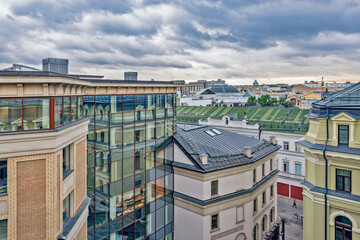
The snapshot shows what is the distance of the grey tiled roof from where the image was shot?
25.7 metres

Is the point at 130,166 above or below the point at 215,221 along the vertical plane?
above

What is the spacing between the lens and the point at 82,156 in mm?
17703

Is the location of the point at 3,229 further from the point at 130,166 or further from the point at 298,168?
the point at 298,168

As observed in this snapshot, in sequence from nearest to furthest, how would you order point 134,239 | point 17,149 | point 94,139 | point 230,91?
point 17,149 < point 94,139 < point 134,239 < point 230,91

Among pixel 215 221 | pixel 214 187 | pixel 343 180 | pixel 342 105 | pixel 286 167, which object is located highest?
pixel 342 105

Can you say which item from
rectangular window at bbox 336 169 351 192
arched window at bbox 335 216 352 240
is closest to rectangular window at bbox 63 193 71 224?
rectangular window at bbox 336 169 351 192

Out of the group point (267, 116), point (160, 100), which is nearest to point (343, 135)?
point (160, 100)

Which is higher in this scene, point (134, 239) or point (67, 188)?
Result: point (67, 188)

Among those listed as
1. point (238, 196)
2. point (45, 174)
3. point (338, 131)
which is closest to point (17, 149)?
point (45, 174)

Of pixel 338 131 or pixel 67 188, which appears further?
pixel 338 131

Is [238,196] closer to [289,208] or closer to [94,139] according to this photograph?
[94,139]

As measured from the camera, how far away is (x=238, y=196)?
87.3 ft

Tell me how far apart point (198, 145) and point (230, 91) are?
517 feet

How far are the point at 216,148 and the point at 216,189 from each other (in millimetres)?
4692
